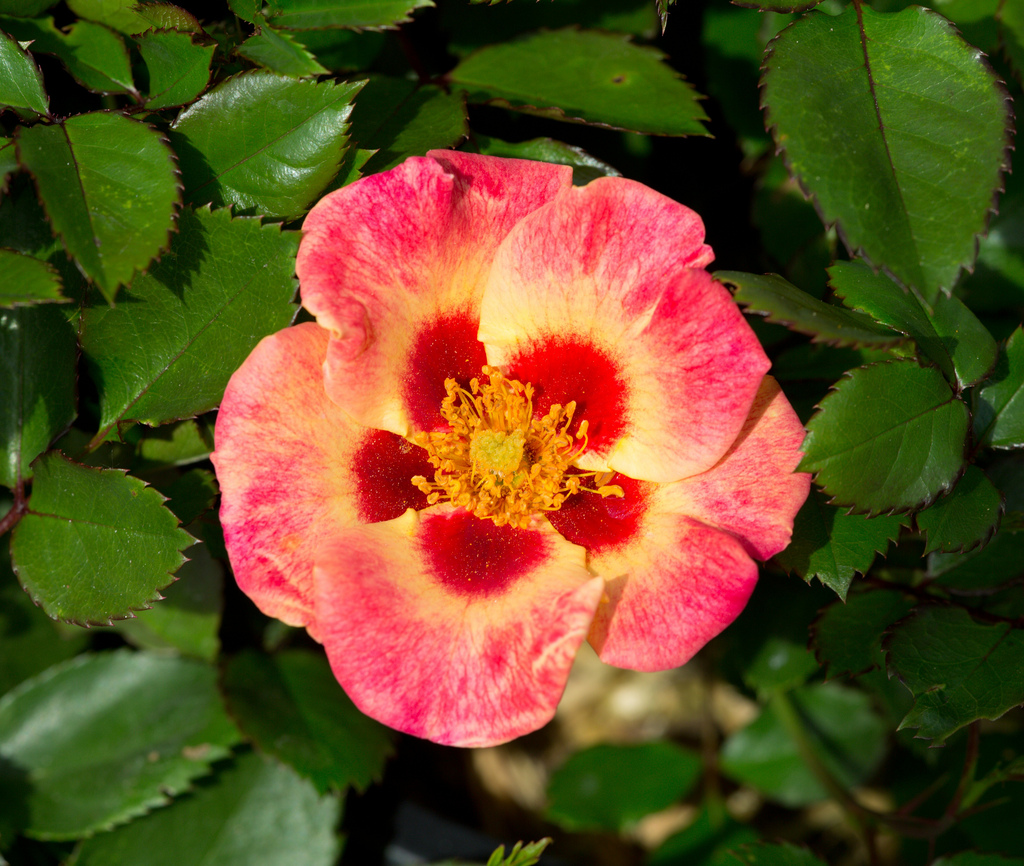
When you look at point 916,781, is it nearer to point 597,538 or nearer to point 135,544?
point 597,538

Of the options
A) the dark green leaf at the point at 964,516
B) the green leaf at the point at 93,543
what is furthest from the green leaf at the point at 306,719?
the dark green leaf at the point at 964,516

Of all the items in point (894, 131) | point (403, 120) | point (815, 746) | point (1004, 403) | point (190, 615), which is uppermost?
point (894, 131)

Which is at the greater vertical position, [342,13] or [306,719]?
[342,13]

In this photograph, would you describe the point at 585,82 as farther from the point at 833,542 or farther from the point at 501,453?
the point at 833,542

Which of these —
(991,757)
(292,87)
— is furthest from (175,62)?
(991,757)

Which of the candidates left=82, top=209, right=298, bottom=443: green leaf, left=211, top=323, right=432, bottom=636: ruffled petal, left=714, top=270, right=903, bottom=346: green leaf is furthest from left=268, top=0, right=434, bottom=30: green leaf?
left=714, top=270, right=903, bottom=346: green leaf

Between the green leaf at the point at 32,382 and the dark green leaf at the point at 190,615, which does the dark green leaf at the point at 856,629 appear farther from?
the green leaf at the point at 32,382

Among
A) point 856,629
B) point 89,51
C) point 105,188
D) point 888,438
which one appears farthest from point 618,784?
point 89,51

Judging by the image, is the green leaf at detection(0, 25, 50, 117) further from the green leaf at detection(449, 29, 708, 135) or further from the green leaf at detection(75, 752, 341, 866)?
the green leaf at detection(75, 752, 341, 866)
